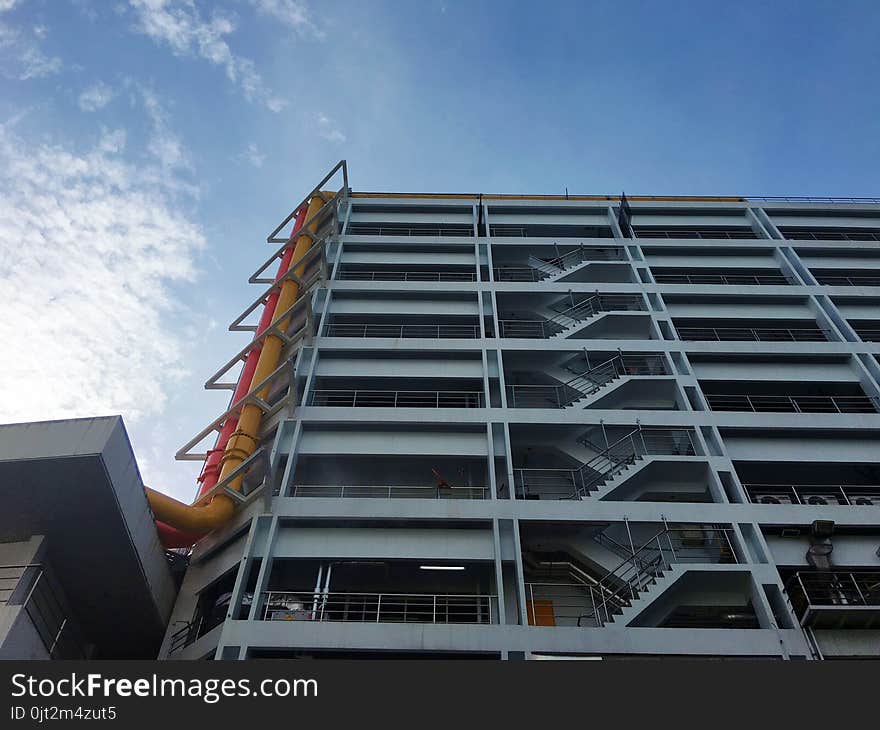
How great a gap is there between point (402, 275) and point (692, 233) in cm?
1692

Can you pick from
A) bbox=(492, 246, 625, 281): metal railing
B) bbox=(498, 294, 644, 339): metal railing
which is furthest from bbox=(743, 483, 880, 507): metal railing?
bbox=(492, 246, 625, 281): metal railing

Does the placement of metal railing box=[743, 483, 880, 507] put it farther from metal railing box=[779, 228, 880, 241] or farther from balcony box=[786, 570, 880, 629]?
metal railing box=[779, 228, 880, 241]

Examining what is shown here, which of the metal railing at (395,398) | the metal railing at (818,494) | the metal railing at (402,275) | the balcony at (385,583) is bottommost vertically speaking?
the balcony at (385,583)

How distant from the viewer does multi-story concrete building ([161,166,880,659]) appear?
17.9 meters

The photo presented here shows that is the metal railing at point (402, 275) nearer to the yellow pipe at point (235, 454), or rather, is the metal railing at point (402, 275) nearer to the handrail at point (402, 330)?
the yellow pipe at point (235, 454)

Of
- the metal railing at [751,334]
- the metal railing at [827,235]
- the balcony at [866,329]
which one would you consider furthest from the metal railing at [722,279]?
the metal railing at [827,235]

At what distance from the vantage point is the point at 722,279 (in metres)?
32.1

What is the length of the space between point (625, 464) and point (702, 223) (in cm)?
2005

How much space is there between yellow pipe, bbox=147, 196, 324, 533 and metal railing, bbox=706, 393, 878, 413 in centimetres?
1799

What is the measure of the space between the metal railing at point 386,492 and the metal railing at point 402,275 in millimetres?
12273

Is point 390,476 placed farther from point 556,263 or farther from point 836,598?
point 556,263

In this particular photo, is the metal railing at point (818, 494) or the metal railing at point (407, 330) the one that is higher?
the metal railing at point (407, 330)

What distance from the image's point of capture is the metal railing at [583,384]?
84.5 ft

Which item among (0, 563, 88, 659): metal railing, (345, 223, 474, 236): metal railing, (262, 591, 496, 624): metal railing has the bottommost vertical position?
(0, 563, 88, 659): metal railing
